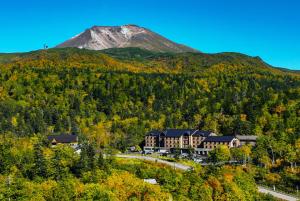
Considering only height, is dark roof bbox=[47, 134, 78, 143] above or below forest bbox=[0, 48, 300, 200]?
below

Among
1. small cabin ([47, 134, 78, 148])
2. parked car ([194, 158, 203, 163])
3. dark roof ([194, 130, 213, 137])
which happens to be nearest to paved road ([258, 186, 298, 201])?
parked car ([194, 158, 203, 163])

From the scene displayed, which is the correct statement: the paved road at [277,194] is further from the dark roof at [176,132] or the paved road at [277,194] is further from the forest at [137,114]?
the dark roof at [176,132]

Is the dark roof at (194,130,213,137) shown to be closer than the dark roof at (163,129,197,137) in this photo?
Yes

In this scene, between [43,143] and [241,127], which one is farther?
[241,127]

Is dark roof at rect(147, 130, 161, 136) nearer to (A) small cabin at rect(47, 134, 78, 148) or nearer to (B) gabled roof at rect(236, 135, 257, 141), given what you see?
(A) small cabin at rect(47, 134, 78, 148)

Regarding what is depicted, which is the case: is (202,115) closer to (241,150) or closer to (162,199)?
(241,150)

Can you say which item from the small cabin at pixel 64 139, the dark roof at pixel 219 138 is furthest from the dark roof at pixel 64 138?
the dark roof at pixel 219 138

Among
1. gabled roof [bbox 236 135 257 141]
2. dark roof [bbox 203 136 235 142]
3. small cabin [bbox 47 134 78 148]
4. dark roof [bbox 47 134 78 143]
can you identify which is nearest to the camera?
dark roof [bbox 203 136 235 142]

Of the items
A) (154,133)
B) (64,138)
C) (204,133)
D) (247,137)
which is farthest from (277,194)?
(64,138)

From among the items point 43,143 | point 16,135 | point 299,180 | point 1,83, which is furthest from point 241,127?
point 1,83

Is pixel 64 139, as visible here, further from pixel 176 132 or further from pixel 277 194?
pixel 277 194

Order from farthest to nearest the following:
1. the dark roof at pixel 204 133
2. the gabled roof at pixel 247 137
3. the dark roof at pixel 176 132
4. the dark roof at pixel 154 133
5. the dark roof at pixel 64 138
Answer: the dark roof at pixel 154 133 < the dark roof at pixel 176 132 < the dark roof at pixel 204 133 < the dark roof at pixel 64 138 < the gabled roof at pixel 247 137
